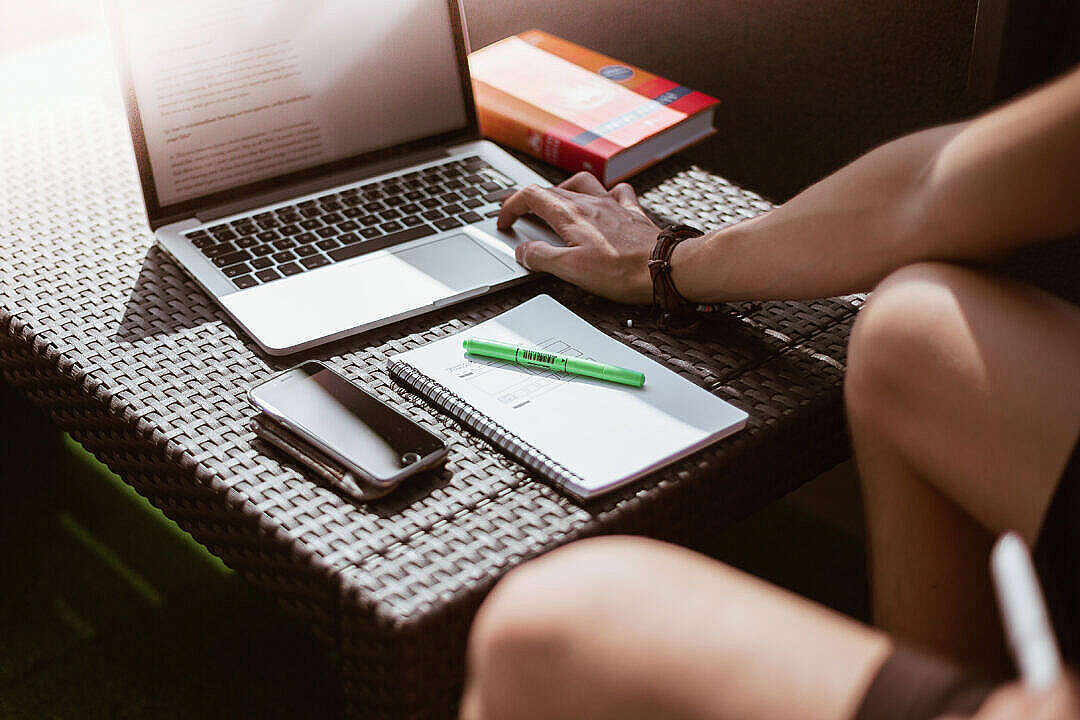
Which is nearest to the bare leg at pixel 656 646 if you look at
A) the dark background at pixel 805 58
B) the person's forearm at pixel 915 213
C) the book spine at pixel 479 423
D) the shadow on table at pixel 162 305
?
the book spine at pixel 479 423

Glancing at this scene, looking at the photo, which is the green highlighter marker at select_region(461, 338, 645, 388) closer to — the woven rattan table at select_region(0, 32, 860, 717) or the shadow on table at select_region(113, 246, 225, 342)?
the woven rattan table at select_region(0, 32, 860, 717)

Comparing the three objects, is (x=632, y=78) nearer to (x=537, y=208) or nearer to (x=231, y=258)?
(x=537, y=208)

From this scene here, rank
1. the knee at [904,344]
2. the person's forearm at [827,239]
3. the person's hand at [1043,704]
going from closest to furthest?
the person's hand at [1043,704] → the knee at [904,344] → the person's forearm at [827,239]

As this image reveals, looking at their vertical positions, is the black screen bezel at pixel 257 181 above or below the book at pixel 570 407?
above

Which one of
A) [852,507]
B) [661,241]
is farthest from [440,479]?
[852,507]

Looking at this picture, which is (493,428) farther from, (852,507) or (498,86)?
(852,507)

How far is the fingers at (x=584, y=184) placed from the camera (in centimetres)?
100

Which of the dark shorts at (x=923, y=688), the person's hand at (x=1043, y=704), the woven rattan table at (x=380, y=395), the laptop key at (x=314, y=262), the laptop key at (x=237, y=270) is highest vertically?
the person's hand at (x=1043, y=704)

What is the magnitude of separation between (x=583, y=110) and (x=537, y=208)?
219 mm

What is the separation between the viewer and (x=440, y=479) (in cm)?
70

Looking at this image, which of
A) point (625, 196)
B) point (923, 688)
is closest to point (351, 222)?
point (625, 196)

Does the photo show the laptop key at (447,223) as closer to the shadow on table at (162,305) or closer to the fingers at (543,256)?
the fingers at (543,256)

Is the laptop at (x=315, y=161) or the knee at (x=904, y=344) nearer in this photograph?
the knee at (x=904, y=344)

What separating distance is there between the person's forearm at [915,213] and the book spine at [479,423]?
0.22 metres
